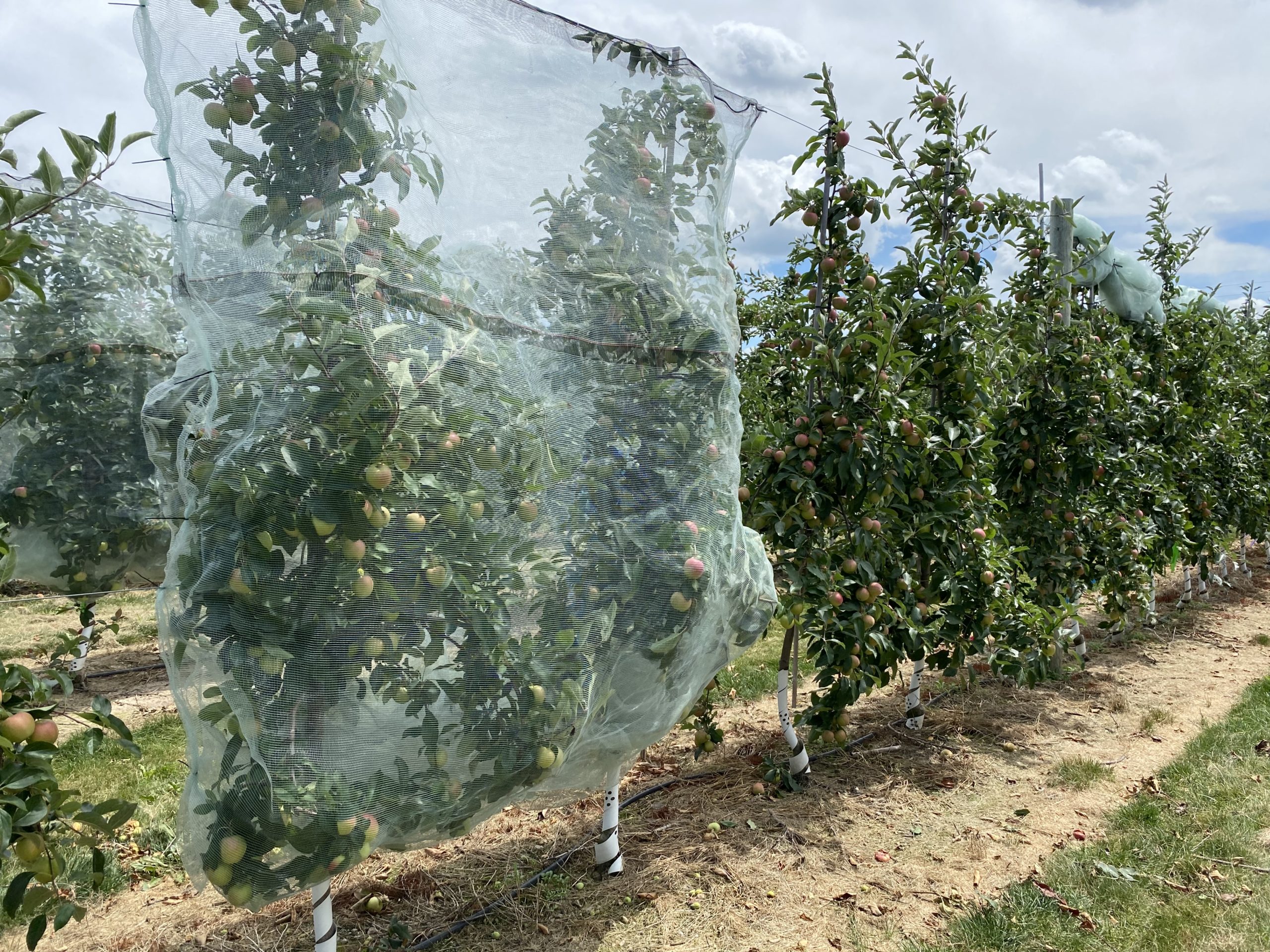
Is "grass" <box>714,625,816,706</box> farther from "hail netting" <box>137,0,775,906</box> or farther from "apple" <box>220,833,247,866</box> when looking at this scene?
"apple" <box>220,833,247,866</box>

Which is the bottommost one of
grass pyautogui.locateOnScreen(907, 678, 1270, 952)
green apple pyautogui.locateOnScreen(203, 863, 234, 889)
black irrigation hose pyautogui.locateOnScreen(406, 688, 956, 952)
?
grass pyautogui.locateOnScreen(907, 678, 1270, 952)

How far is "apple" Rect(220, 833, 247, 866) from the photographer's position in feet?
5.52

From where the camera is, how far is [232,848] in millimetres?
1683

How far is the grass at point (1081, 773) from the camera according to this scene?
12.0 feet

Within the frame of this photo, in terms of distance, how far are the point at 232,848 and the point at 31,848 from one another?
0.35 m

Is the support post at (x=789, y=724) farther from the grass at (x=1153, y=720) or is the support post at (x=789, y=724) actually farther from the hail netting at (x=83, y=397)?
the hail netting at (x=83, y=397)

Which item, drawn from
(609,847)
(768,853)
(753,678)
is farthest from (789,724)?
(753,678)

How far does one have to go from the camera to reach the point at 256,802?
1671 mm

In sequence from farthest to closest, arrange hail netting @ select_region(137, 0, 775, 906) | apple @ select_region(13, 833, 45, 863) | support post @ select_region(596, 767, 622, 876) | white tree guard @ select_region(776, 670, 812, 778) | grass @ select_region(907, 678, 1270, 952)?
white tree guard @ select_region(776, 670, 812, 778) < support post @ select_region(596, 767, 622, 876) < grass @ select_region(907, 678, 1270, 952) < hail netting @ select_region(137, 0, 775, 906) < apple @ select_region(13, 833, 45, 863)

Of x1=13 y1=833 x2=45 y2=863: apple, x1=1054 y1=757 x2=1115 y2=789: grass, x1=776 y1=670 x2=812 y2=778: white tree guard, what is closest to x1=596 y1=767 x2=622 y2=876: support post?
x1=776 y1=670 x2=812 y2=778: white tree guard

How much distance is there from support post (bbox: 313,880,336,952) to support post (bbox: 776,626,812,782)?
6.46ft

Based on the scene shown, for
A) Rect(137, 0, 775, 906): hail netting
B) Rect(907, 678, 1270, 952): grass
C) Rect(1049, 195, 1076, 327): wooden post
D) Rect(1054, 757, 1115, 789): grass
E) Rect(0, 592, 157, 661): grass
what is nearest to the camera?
A: Rect(137, 0, 775, 906): hail netting

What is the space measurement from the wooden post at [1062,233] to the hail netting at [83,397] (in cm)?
514

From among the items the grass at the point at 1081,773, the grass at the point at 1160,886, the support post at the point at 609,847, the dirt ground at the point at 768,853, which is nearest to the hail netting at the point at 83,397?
the dirt ground at the point at 768,853
